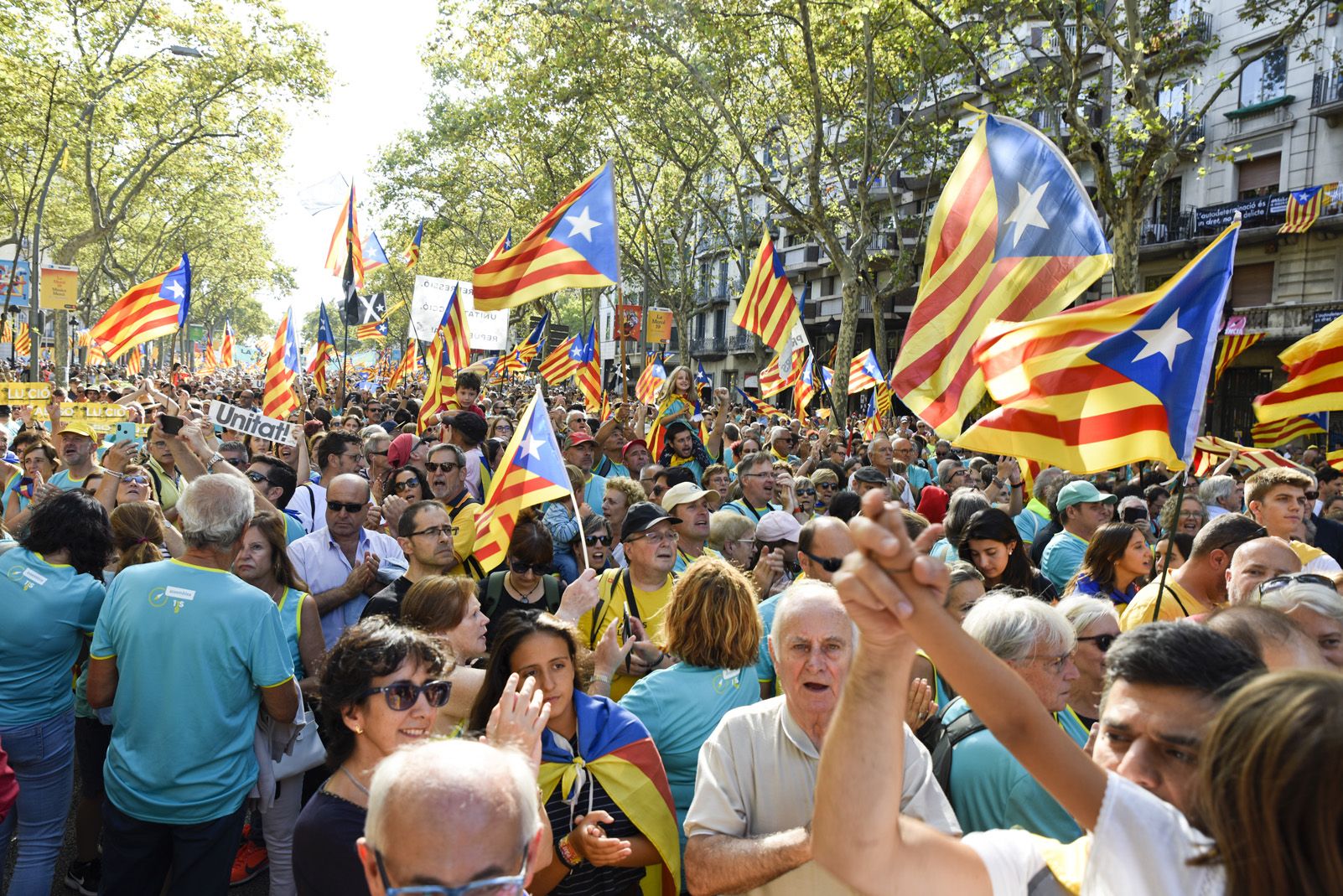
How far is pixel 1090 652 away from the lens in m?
3.53

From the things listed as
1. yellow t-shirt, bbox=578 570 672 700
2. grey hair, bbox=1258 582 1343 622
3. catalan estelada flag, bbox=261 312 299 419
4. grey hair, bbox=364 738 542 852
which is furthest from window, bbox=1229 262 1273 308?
grey hair, bbox=364 738 542 852

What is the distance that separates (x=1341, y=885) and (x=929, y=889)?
0.71 m

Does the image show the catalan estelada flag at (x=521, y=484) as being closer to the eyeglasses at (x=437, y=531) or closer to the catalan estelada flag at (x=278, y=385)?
the eyeglasses at (x=437, y=531)

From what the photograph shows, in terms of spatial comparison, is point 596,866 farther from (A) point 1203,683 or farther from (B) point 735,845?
(A) point 1203,683

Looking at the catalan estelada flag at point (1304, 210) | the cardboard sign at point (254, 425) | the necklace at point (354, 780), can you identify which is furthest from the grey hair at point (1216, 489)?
the catalan estelada flag at point (1304, 210)

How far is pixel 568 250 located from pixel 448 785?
A: 20.1 feet

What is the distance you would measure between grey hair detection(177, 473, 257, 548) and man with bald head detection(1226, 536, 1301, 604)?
3811mm

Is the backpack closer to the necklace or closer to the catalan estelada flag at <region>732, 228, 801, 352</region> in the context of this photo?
the necklace

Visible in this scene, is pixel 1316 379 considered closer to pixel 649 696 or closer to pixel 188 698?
pixel 649 696

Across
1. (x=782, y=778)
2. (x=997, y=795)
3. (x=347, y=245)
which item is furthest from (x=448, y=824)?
(x=347, y=245)

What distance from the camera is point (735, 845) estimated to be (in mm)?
2537

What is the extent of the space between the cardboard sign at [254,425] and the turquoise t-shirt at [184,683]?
3.83m

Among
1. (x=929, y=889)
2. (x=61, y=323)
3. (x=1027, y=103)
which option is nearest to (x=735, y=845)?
(x=929, y=889)

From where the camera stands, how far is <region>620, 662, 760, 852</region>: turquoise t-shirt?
3.41 metres
